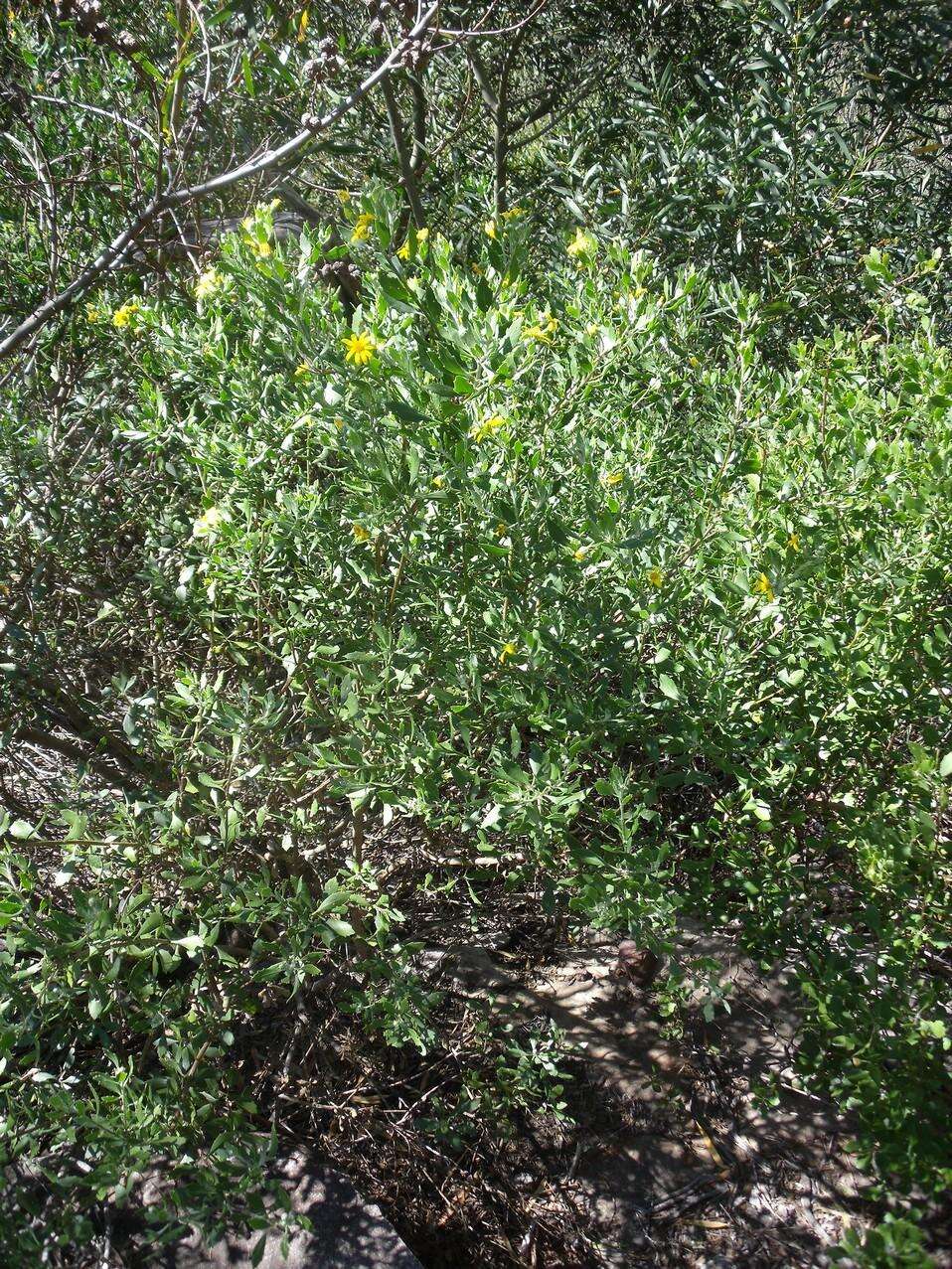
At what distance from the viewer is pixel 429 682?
2.14m

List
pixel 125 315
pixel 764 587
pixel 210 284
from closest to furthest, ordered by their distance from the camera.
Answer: pixel 764 587, pixel 210 284, pixel 125 315

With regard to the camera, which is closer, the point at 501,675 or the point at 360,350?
the point at 360,350

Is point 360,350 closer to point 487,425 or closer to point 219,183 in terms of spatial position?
point 487,425

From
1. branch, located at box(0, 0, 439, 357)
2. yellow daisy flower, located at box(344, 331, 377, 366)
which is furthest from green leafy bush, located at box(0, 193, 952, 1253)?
branch, located at box(0, 0, 439, 357)

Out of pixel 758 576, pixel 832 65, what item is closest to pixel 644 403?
pixel 758 576

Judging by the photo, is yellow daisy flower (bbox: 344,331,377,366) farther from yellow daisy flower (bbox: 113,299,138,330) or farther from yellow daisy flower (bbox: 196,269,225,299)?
yellow daisy flower (bbox: 113,299,138,330)

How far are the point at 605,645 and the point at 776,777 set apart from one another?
0.44m

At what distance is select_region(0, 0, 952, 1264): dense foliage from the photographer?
1.87 m

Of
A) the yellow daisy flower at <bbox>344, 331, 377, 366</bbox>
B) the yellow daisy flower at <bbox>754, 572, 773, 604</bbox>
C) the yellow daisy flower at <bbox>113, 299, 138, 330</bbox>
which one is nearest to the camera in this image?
the yellow daisy flower at <bbox>344, 331, 377, 366</bbox>

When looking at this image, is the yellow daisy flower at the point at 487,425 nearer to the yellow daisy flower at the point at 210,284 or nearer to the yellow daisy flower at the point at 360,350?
the yellow daisy flower at the point at 360,350

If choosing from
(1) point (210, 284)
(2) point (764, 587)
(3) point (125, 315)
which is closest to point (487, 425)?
(2) point (764, 587)

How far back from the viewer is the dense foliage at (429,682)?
1.87m

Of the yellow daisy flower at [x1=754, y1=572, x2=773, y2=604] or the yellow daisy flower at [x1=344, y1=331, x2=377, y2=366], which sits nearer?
the yellow daisy flower at [x1=344, y1=331, x2=377, y2=366]

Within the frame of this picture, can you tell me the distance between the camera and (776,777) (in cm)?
202
